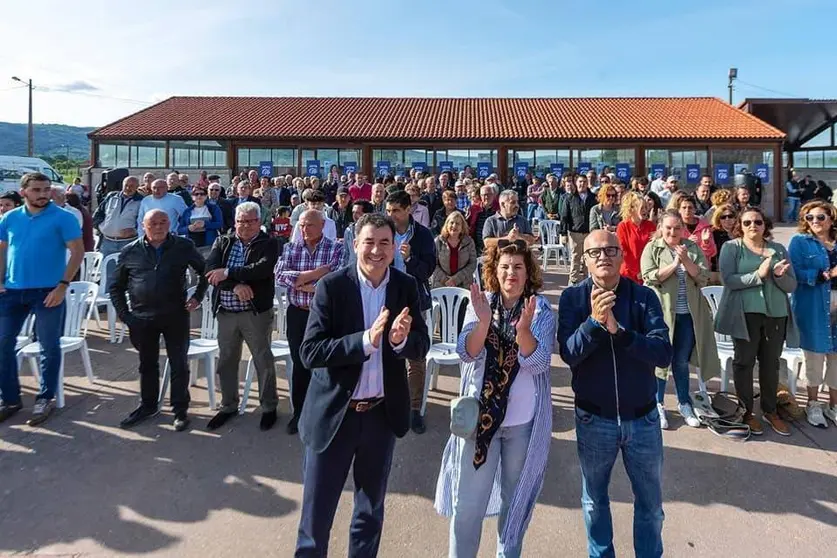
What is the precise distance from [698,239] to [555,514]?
3015 millimetres

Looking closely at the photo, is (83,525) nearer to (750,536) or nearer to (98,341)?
(750,536)

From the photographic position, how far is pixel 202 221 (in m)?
7.77

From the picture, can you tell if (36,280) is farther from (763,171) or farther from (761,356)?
(763,171)

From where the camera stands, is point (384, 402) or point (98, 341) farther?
point (98, 341)

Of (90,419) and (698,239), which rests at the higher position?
(698,239)

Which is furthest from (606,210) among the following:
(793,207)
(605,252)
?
(793,207)

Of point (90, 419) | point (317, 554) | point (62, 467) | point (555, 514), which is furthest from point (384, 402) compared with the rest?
point (90, 419)

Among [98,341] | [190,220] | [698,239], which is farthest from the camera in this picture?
[190,220]

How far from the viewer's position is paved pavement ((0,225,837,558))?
2.71 meters

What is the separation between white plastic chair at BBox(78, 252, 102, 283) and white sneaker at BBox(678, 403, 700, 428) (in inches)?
271

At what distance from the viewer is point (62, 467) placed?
3473 millimetres

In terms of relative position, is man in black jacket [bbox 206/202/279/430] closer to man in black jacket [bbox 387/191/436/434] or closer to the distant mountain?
man in black jacket [bbox 387/191/436/434]

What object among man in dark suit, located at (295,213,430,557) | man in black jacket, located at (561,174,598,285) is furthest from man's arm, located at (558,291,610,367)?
man in black jacket, located at (561,174,598,285)

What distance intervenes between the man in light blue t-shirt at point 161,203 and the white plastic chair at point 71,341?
1825 millimetres
